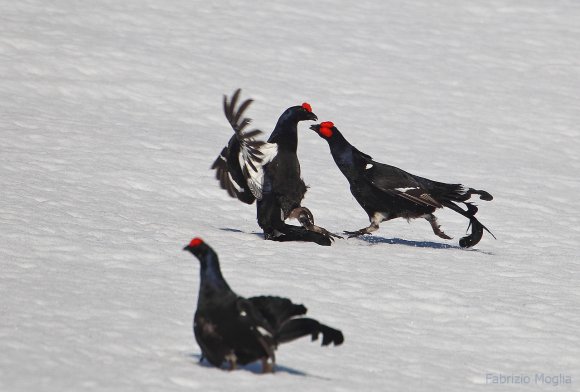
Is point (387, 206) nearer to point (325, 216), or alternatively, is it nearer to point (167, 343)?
point (325, 216)

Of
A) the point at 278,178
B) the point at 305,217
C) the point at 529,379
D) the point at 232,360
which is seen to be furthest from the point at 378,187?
the point at 232,360

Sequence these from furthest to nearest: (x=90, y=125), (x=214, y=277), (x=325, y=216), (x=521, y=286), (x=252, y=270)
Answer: (x=90, y=125) → (x=325, y=216) → (x=521, y=286) → (x=252, y=270) → (x=214, y=277)

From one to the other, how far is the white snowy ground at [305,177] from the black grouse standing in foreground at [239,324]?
13 cm

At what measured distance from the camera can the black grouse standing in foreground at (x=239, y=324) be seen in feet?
17.3

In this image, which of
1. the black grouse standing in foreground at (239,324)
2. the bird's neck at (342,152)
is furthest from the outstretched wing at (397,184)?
the black grouse standing in foreground at (239,324)

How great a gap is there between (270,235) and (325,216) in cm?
231

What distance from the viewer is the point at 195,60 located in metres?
18.7

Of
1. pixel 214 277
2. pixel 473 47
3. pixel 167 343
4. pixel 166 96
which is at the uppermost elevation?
pixel 473 47

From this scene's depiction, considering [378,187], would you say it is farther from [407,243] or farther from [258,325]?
[258,325]

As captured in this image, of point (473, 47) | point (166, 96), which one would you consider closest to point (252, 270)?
point (166, 96)

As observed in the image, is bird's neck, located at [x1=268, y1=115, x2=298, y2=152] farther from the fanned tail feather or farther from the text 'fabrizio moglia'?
the fanned tail feather

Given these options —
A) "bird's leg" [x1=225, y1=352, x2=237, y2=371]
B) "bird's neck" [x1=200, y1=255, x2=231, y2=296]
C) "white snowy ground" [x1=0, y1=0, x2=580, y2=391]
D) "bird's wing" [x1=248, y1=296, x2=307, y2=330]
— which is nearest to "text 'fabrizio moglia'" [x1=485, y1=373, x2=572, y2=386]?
"white snowy ground" [x1=0, y1=0, x2=580, y2=391]

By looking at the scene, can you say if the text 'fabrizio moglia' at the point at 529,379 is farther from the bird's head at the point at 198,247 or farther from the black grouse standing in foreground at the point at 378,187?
the black grouse standing in foreground at the point at 378,187

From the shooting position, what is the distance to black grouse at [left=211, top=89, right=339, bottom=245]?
915 cm
